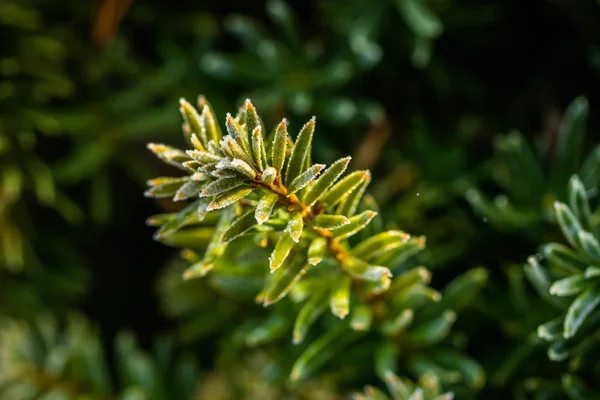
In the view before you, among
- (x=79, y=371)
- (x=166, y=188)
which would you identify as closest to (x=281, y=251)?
(x=166, y=188)

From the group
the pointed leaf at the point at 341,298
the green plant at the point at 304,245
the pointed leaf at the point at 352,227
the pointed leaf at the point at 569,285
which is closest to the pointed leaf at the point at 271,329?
the green plant at the point at 304,245

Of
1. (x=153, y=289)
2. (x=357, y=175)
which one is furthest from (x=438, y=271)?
(x=153, y=289)

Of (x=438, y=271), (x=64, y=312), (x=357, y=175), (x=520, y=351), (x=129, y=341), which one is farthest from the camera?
(x=64, y=312)

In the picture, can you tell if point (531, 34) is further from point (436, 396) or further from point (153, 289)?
point (153, 289)

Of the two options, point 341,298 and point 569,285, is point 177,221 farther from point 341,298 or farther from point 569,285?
point 569,285

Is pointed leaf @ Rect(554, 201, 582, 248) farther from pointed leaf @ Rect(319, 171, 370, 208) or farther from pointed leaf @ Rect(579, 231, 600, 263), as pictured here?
pointed leaf @ Rect(319, 171, 370, 208)

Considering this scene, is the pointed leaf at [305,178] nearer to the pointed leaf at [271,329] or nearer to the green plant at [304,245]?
the green plant at [304,245]

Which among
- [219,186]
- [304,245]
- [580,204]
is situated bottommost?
[580,204]

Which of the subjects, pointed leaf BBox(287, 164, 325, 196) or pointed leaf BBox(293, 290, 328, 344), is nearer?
pointed leaf BBox(287, 164, 325, 196)

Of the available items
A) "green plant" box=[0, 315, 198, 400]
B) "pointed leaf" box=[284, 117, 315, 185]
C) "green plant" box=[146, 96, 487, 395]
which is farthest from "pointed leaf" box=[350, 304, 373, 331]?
"green plant" box=[0, 315, 198, 400]
